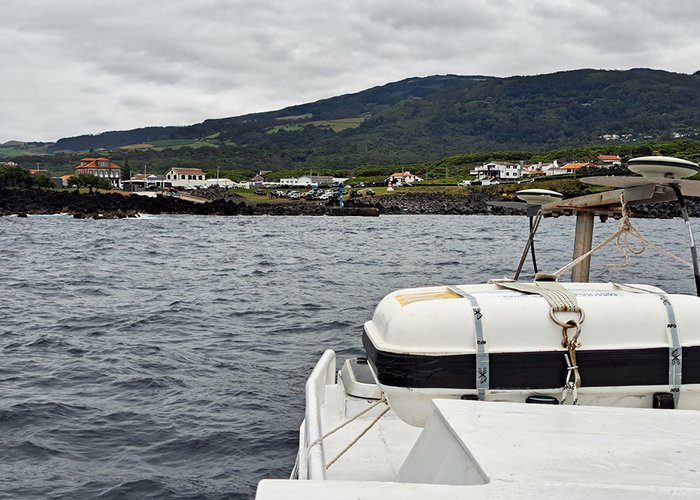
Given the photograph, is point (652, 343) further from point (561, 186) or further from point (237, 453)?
point (561, 186)

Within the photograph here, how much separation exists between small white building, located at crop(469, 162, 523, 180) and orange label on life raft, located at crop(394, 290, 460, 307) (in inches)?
5705

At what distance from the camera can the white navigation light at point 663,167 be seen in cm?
560

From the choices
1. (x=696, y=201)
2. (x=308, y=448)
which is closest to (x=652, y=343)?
(x=308, y=448)

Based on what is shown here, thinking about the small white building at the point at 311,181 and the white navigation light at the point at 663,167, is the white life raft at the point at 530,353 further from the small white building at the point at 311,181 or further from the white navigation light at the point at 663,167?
the small white building at the point at 311,181

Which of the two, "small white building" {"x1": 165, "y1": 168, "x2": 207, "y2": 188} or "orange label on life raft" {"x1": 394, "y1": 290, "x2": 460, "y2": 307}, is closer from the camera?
"orange label on life raft" {"x1": 394, "y1": 290, "x2": 460, "y2": 307}

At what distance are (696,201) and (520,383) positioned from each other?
103 m

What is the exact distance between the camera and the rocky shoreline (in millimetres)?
78875

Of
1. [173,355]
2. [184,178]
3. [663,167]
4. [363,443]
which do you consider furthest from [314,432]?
[184,178]

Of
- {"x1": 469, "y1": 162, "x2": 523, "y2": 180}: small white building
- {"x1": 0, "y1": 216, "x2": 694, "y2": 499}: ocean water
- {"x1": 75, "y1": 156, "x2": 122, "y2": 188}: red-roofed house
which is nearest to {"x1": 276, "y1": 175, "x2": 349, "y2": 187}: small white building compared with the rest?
{"x1": 469, "y1": 162, "x2": 523, "y2": 180}: small white building

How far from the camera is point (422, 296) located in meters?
5.19

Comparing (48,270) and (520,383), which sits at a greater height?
(520,383)

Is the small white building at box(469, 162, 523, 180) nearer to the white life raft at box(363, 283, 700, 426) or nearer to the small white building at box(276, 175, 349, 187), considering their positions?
the small white building at box(276, 175, 349, 187)

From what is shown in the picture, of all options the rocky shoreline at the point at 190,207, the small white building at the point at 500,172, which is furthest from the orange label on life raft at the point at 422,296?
the small white building at the point at 500,172

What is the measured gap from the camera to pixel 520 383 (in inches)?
186
